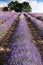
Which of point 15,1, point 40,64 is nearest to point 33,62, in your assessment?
point 40,64

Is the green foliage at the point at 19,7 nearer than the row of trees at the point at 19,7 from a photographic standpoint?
No

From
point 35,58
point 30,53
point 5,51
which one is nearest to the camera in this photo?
point 35,58

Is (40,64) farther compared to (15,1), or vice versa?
(15,1)

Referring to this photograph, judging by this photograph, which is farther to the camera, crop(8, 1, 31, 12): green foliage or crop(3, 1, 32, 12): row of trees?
crop(8, 1, 31, 12): green foliage

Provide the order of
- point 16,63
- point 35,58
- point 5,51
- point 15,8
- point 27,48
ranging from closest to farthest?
point 16,63 → point 35,58 → point 27,48 → point 5,51 → point 15,8

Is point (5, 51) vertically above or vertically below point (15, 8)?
above

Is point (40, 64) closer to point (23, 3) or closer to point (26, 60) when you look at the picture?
point (26, 60)

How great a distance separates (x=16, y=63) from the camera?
4148 millimetres

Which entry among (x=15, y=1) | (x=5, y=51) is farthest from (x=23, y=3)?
(x=5, y=51)

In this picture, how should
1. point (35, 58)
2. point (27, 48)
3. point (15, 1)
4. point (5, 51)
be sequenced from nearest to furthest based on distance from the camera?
point (35, 58)
point (27, 48)
point (5, 51)
point (15, 1)

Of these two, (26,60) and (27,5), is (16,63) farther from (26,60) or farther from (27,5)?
(27,5)

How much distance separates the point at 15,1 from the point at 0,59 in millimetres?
60830

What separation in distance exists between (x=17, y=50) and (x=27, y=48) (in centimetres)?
28

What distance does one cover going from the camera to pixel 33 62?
428 cm
